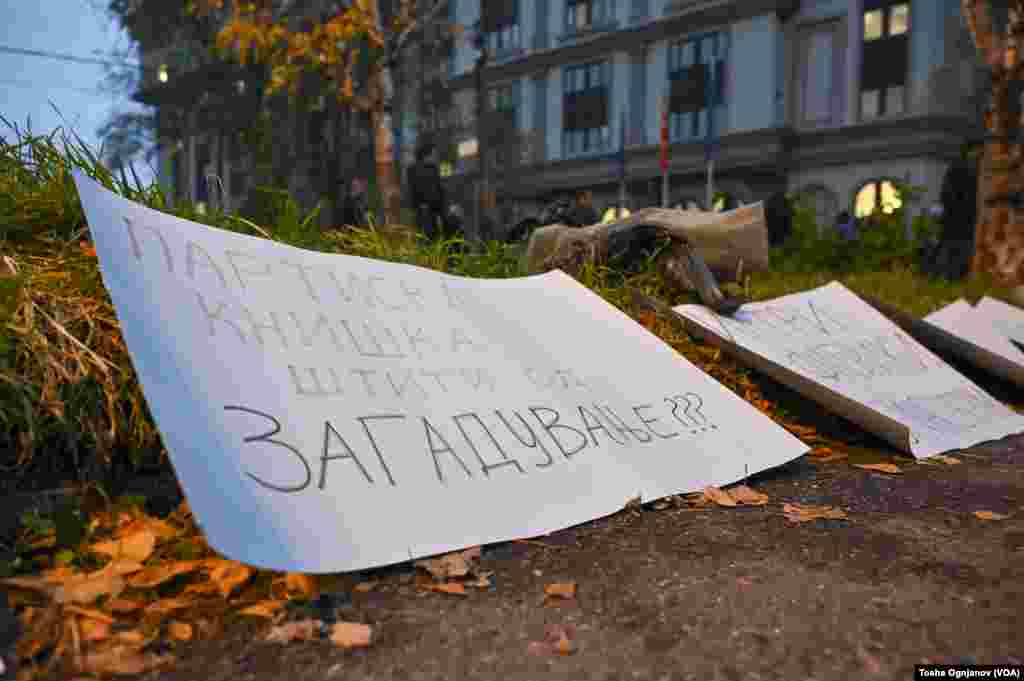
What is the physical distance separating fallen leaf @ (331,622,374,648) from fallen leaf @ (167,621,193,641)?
0.63 ft

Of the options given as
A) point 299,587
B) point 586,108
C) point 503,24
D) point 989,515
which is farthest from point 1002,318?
point 503,24

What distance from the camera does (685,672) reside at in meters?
0.94

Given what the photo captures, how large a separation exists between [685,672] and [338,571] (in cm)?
51

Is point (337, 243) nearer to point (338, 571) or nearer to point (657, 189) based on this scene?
point (338, 571)

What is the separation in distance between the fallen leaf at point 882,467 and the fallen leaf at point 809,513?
428mm

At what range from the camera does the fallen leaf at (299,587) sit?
111 cm

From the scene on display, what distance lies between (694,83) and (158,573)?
24.3m

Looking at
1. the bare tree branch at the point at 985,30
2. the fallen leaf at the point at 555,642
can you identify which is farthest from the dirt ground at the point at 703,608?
the bare tree branch at the point at 985,30

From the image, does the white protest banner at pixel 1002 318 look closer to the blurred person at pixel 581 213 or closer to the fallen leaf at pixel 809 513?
the blurred person at pixel 581 213

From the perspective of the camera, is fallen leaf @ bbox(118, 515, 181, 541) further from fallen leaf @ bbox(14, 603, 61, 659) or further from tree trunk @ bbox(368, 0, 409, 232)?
tree trunk @ bbox(368, 0, 409, 232)

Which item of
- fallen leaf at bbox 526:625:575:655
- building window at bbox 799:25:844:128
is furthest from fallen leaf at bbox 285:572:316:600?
building window at bbox 799:25:844:128

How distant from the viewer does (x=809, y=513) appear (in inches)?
61.6

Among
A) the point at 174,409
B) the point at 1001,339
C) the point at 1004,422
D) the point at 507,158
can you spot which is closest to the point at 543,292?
the point at 174,409

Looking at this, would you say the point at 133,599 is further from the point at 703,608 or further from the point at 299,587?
the point at 703,608
